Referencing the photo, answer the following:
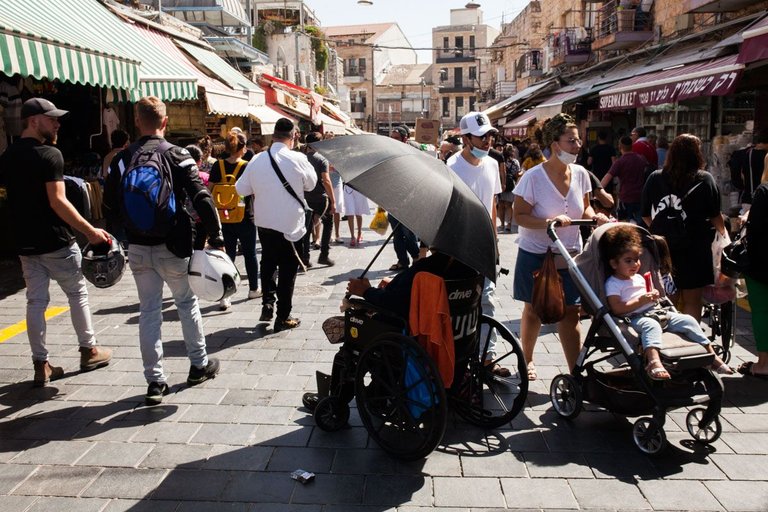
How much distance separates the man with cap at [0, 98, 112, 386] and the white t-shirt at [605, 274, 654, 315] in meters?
3.36

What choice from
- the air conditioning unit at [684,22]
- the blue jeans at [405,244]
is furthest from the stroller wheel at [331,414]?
the air conditioning unit at [684,22]

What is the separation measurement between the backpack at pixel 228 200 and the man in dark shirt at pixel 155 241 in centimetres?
276

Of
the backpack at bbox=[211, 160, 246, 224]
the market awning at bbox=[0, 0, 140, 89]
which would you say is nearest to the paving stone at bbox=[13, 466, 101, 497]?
the market awning at bbox=[0, 0, 140, 89]

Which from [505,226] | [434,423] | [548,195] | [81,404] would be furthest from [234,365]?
[505,226]

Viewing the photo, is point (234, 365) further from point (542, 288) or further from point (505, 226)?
point (505, 226)

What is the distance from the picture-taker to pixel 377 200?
3.29 metres

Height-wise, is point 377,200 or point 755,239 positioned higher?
point 377,200

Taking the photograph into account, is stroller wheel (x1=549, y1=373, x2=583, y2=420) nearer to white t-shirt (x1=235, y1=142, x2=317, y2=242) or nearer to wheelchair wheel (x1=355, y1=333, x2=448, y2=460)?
wheelchair wheel (x1=355, y1=333, x2=448, y2=460)

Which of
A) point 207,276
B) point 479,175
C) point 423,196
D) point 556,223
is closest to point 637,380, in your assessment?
point 556,223

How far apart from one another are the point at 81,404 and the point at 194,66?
10.4 m

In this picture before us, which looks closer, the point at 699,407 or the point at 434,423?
the point at 434,423

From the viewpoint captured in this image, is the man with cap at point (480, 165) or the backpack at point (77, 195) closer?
the man with cap at point (480, 165)

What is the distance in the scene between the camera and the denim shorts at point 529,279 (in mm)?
4676

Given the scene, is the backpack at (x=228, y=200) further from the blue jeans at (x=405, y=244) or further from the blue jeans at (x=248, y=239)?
the blue jeans at (x=405, y=244)
